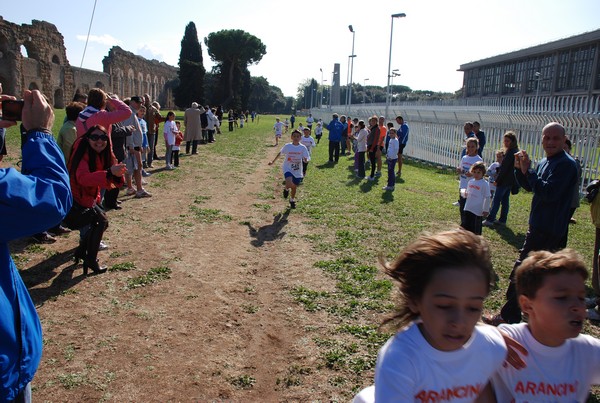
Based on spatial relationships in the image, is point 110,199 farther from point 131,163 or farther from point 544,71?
point 544,71

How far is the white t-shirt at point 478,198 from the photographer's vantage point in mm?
6293

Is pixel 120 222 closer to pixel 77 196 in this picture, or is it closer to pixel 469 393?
pixel 77 196

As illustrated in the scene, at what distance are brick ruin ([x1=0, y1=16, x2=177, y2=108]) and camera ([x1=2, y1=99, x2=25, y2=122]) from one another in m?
24.3

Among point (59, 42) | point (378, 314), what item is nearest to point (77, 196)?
point (378, 314)

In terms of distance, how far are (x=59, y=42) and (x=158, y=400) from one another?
48.2 meters

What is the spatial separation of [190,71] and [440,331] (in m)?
63.8

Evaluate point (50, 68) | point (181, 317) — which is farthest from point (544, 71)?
point (181, 317)

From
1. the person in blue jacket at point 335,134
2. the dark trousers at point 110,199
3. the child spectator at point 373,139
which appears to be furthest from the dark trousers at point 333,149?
the dark trousers at point 110,199

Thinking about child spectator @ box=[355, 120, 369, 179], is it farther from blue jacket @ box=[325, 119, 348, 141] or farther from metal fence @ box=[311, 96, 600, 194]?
metal fence @ box=[311, 96, 600, 194]

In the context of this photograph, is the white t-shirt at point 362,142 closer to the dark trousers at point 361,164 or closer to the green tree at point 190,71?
the dark trousers at point 361,164

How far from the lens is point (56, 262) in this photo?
221 inches

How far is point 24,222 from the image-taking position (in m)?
1.55

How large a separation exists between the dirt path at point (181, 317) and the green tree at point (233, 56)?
66292 millimetres

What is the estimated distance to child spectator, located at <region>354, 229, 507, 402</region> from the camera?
1.56 m
